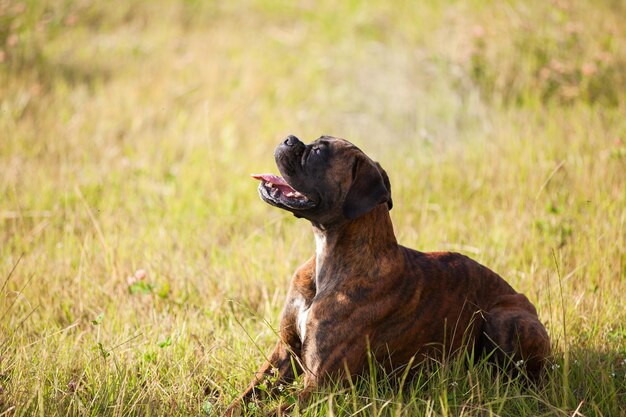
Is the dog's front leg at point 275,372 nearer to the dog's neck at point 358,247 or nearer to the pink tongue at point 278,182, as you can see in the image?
the dog's neck at point 358,247

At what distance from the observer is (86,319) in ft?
15.6

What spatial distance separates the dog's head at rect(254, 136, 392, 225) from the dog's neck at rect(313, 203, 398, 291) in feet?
0.27

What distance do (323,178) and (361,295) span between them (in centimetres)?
62

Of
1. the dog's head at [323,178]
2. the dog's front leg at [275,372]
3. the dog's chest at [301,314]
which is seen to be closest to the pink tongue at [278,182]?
the dog's head at [323,178]

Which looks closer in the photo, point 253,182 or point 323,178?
point 323,178

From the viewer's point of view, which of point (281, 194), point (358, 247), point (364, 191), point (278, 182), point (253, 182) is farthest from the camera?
point (253, 182)

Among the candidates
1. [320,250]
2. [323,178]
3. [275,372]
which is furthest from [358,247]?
[275,372]

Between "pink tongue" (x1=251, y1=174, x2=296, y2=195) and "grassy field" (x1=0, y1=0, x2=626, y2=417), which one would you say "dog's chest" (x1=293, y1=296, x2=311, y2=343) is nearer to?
"grassy field" (x1=0, y1=0, x2=626, y2=417)

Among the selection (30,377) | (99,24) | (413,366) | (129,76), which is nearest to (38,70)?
(129,76)

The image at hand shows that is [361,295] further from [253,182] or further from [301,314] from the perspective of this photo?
[253,182]

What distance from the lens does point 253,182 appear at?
7.11 m

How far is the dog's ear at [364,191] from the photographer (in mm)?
3588

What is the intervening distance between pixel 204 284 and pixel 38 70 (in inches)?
213

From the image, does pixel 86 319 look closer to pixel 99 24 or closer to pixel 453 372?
pixel 453 372
